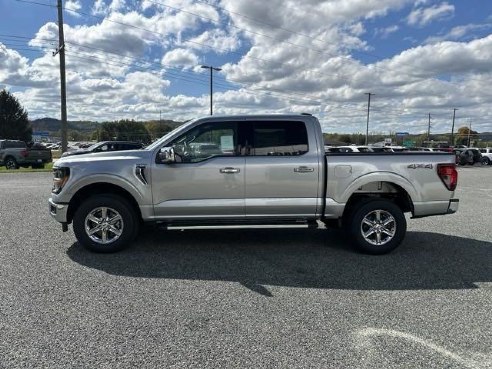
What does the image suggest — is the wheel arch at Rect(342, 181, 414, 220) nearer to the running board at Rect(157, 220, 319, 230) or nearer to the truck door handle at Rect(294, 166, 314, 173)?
the running board at Rect(157, 220, 319, 230)

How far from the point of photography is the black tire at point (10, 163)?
24016 millimetres

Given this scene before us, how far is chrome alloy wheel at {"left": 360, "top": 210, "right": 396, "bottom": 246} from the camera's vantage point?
5914mm

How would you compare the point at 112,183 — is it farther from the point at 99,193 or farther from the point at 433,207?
the point at 433,207

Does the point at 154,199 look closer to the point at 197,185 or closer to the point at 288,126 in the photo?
the point at 197,185

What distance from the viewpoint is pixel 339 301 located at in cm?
423

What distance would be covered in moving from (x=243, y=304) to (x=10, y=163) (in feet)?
79.6

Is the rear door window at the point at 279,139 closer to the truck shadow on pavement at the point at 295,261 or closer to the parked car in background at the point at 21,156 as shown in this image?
the truck shadow on pavement at the point at 295,261

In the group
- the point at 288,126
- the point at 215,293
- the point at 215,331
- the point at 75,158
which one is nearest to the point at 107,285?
the point at 215,293

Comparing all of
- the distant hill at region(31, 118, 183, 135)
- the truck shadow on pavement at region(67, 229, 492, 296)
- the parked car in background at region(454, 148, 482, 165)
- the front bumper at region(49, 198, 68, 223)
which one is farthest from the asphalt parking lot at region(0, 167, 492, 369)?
the distant hill at region(31, 118, 183, 135)

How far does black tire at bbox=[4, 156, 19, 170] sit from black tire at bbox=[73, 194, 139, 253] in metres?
21.3

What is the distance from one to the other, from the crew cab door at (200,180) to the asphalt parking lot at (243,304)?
63 centimetres

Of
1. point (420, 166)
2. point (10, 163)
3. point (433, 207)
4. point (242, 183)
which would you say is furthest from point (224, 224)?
point (10, 163)

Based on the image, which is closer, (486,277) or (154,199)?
(486,277)

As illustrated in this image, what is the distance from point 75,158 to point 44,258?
1.40 m
